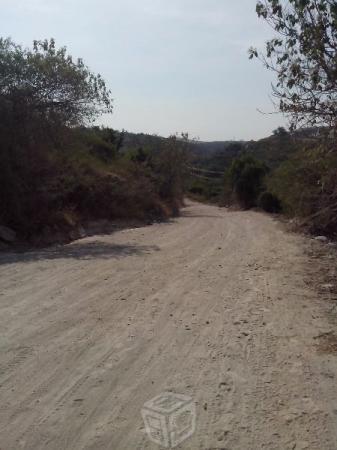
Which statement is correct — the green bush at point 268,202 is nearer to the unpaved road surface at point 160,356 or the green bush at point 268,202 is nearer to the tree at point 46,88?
the tree at point 46,88

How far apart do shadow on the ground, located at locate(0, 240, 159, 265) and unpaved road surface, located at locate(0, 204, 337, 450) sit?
1.66 m

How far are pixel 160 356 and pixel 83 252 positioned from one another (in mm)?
8811

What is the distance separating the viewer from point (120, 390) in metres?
5.01

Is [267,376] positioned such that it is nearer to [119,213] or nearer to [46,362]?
[46,362]

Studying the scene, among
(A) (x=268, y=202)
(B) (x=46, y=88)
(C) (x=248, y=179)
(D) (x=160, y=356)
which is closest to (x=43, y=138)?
(B) (x=46, y=88)

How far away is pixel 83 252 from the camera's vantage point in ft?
47.5

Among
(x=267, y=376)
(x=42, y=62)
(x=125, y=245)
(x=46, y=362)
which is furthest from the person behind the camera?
(x=42, y=62)

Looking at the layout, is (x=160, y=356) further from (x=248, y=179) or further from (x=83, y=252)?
(x=248, y=179)

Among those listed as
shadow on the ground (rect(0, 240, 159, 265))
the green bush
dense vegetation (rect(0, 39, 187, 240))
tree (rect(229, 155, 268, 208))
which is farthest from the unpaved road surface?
tree (rect(229, 155, 268, 208))

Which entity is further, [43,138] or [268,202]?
[268,202]

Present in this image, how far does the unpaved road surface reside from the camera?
430cm

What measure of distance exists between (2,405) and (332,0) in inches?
277

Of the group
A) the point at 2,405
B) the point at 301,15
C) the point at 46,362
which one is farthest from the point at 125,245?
the point at 2,405

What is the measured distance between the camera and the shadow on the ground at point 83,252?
1345cm
